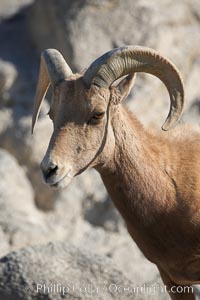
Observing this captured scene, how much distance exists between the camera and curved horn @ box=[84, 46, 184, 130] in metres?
8.23

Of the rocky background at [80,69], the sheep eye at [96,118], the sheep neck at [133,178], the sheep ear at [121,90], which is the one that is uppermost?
the sheep ear at [121,90]

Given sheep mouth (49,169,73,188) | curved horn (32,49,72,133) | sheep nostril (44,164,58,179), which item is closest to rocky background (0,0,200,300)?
curved horn (32,49,72,133)

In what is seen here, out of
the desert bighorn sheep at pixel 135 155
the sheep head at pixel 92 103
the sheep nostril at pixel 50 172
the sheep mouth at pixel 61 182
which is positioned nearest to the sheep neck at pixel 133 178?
the desert bighorn sheep at pixel 135 155

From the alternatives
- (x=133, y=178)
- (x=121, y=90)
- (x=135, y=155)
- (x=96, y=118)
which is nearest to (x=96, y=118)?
(x=96, y=118)

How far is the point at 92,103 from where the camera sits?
8.13 meters

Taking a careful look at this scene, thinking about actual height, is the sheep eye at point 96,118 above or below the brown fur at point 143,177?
above

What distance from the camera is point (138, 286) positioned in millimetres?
10242

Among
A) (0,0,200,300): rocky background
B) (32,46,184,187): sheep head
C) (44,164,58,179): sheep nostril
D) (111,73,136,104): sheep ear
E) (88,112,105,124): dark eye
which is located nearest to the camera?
(44,164,58,179): sheep nostril

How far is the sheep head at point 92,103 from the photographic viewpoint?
801 centimetres

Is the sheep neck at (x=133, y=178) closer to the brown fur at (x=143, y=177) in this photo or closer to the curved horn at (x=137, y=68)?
the brown fur at (x=143, y=177)

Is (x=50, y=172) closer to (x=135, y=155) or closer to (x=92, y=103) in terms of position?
(x=92, y=103)

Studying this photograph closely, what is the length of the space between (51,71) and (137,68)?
854mm

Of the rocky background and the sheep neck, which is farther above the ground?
the sheep neck

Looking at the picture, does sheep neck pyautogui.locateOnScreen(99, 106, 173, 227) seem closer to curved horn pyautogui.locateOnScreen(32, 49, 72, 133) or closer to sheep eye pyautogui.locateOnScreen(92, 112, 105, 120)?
sheep eye pyautogui.locateOnScreen(92, 112, 105, 120)
